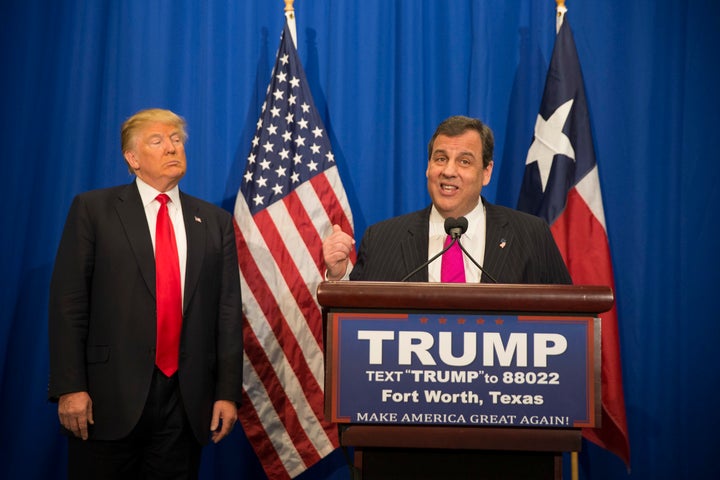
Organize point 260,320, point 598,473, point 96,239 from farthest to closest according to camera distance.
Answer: point 598,473, point 260,320, point 96,239

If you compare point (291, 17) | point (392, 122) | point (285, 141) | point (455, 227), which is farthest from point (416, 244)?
point (291, 17)

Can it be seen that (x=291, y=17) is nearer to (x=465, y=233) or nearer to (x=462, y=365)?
(x=465, y=233)

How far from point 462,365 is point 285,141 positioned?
6.48 ft

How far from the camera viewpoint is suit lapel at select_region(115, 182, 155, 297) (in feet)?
8.19

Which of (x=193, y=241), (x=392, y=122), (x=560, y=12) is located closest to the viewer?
(x=193, y=241)

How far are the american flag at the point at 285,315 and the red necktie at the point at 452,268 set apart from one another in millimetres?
1083

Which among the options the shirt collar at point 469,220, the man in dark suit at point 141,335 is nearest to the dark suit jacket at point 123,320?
the man in dark suit at point 141,335

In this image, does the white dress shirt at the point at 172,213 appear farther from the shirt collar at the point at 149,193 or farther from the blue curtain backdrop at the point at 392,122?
the blue curtain backdrop at the point at 392,122

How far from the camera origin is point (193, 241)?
261 cm

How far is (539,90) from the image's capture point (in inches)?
141

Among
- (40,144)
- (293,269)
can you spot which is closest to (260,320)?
(293,269)

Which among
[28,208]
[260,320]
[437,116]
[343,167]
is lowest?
[260,320]

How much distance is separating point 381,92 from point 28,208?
179 centimetres

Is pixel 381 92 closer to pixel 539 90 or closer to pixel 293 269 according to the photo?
pixel 539 90
